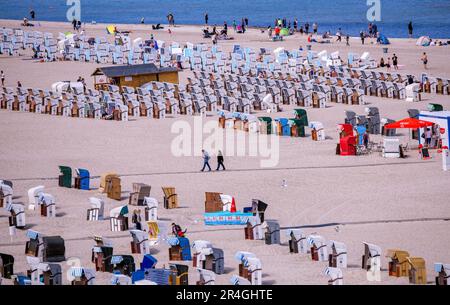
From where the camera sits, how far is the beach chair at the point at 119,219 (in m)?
28.1

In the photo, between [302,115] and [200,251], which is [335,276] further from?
[302,115]

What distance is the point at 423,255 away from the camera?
25062 mm

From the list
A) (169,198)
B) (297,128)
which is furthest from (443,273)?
(297,128)

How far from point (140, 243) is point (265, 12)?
349 ft

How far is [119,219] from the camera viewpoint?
92.3 feet

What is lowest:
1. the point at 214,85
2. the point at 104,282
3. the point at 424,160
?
the point at 104,282

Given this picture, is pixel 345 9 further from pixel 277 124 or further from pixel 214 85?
pixel 277 124

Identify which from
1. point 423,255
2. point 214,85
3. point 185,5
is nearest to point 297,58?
point 214,85

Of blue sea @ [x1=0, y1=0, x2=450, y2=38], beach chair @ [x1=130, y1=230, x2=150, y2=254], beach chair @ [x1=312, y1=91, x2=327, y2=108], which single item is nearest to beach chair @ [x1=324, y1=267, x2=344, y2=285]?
beach chair @ [x1=130, y1=230, x2=150, y2=254]

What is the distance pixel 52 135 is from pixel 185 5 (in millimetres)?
115035

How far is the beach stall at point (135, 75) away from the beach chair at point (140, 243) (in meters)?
23.6

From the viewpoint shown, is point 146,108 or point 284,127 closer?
point 284,127

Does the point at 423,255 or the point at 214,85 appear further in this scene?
the point at 214,85

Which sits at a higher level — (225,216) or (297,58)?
(297,58)
